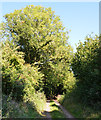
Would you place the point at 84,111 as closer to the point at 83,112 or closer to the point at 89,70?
the point at 83,112

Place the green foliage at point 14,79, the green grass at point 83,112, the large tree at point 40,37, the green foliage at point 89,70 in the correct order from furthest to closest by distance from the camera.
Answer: the large tree at point 40,37 < the green foliage at point 89,70 < the green foliage at point 14,79 < the green grass at point 83,112

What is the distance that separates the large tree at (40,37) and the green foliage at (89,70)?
346 cm

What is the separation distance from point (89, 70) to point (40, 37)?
8.63m

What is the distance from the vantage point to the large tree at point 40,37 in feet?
59.4

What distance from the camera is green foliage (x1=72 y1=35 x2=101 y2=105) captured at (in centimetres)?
1163

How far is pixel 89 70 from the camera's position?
40.4ft

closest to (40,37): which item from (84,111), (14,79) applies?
(14,79)

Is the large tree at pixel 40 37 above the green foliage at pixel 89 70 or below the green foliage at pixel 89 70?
above

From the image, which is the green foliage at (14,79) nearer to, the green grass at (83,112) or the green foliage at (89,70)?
the green grass at (83,112)

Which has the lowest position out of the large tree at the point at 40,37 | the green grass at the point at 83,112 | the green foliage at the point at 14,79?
the green grass at the point at 83,112

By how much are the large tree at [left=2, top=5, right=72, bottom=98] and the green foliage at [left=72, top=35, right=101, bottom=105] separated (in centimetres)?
346

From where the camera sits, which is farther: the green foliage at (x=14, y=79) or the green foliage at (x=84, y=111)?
the green foliage at (x=14, y=79)

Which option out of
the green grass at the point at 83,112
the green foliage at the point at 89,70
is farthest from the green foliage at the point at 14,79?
the green foliage at the point at 89,70

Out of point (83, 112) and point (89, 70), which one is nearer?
point (83, 112)
